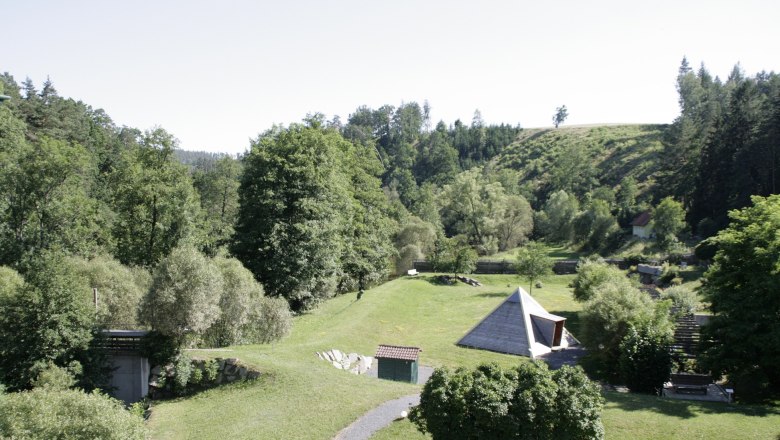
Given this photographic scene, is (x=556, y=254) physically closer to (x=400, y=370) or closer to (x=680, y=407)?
(x=400, y=370)

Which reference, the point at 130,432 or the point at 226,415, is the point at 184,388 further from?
the point at 130,432

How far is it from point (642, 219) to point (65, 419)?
76.3 m

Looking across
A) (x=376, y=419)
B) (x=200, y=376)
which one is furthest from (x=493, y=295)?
(x=376, y=419)

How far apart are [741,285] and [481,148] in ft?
423

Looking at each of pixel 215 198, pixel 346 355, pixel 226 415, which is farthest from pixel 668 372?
pixel 215 198

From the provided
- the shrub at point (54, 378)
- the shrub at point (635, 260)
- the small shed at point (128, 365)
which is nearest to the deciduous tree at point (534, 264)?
the shrub at point (635, 260)

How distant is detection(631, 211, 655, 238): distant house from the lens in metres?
71.6

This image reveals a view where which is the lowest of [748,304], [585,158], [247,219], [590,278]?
[590,278]

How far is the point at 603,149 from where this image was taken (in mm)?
119375

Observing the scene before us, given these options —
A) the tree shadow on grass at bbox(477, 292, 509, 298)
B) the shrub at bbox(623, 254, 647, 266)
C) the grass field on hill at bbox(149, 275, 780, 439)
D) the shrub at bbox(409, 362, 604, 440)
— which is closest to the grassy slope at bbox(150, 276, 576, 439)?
the grass field on hill at bbox(149, 275, 780, 439)

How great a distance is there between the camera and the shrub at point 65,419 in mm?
12198

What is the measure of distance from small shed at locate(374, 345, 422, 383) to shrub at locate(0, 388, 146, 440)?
44.8 ft

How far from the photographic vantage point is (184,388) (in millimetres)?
22797

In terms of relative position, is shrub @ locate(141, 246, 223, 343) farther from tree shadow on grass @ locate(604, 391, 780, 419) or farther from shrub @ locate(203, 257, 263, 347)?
tree shadow on grass @ locate(604, 391, 780, 419)
